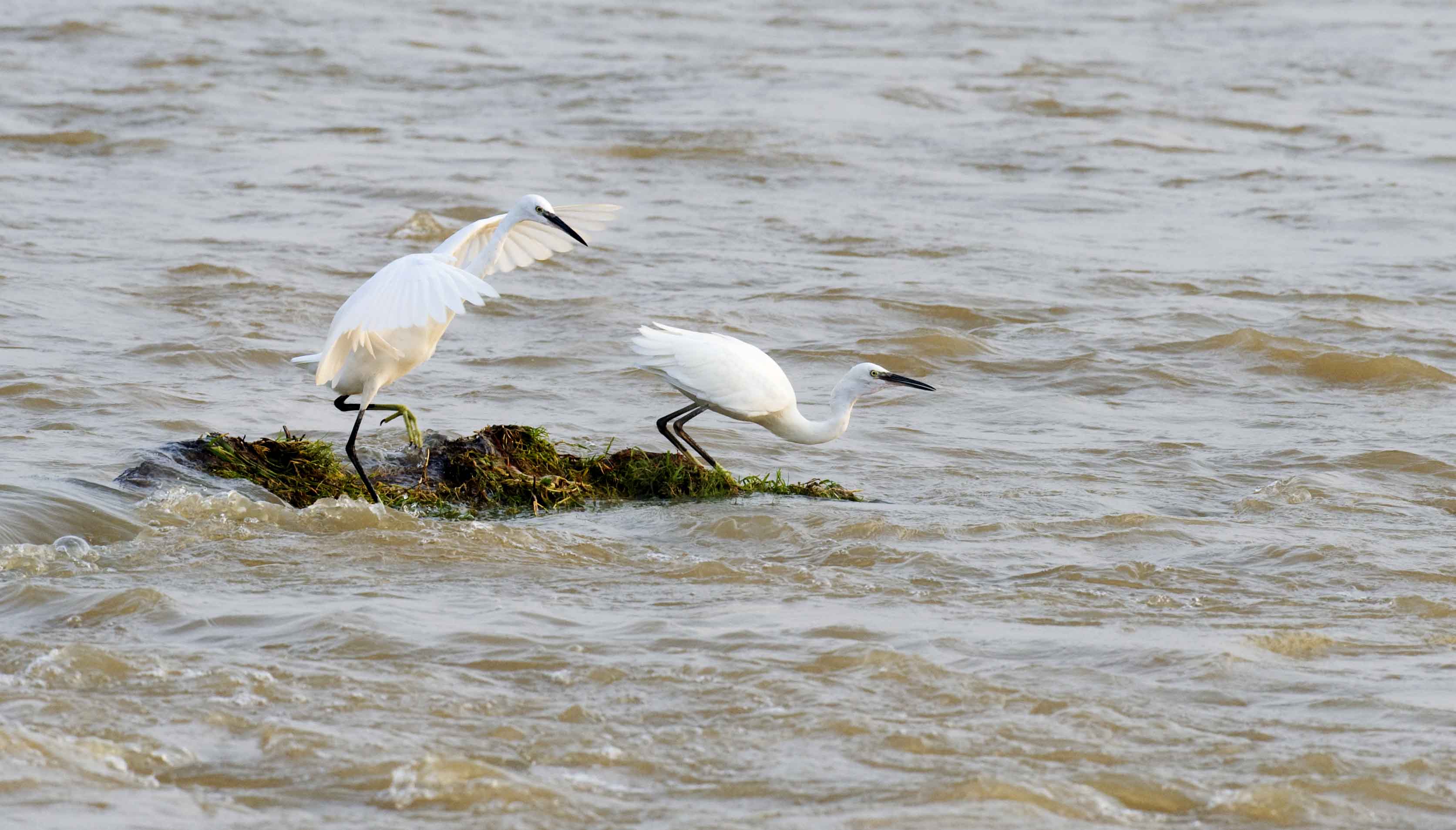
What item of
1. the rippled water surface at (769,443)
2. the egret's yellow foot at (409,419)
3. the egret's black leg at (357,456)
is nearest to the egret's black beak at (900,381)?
the rippled water surface at (769,443)

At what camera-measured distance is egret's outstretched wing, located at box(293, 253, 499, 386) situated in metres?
6.24

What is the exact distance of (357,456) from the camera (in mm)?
7637

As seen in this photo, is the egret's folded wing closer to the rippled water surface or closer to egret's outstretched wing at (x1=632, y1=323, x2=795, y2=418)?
egret's outstretched wing at (x1=632, y1=323, x2=795, y2=418)

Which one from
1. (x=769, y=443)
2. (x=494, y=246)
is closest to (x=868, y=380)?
(x=769, y=443)

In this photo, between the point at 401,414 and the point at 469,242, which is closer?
the point at 401,414

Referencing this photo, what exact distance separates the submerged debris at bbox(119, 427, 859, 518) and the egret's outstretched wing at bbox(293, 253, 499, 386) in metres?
0.51

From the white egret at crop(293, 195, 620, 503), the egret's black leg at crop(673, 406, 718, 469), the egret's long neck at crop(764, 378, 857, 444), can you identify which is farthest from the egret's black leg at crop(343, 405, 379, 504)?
the egret's long neck at crop(764, 378, 857, 444)

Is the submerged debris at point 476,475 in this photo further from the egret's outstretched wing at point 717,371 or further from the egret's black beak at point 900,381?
the egret's black beak at point 900,381

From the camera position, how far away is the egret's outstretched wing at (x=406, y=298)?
6242 millimetres

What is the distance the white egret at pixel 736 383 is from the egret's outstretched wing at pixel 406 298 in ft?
3.64

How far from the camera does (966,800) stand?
4445 mm

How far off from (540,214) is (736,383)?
114 cm

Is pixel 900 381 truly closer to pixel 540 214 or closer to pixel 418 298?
pixel 540 214

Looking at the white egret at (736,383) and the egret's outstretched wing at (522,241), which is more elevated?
the egret's outstretched wing at (522,241)
